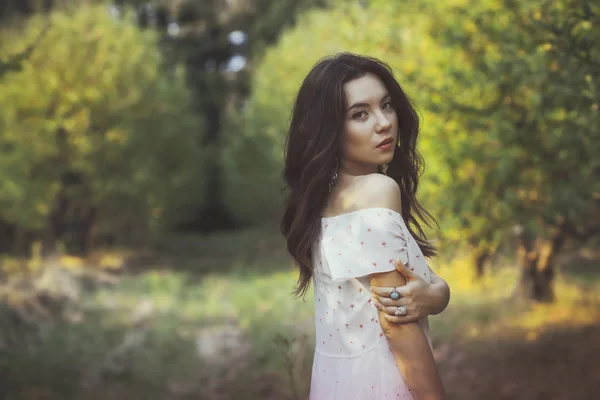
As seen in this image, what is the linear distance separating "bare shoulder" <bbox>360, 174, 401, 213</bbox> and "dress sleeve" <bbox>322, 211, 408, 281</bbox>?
3 centimetres

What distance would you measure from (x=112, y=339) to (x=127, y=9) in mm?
10704

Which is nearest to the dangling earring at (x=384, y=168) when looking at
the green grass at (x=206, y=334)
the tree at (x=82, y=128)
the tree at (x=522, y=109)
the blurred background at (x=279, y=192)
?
the blurred background at (x=279, y=192)

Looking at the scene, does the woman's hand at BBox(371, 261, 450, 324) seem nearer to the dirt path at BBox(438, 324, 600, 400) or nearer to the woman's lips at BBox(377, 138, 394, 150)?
the woman's lips at BBox(377, 138, 394, 150)

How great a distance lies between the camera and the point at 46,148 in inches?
563

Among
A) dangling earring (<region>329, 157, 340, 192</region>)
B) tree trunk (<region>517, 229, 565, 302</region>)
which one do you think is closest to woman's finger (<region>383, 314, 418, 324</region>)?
dangling earring (<region>329, 157, 340, 192</region>)

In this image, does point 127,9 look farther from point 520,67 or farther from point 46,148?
point 520,67

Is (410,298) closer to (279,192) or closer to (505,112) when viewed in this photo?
(505,112)

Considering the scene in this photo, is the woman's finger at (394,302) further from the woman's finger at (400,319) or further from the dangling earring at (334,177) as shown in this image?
the dangling earring at (334,177)

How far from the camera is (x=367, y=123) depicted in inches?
82.7

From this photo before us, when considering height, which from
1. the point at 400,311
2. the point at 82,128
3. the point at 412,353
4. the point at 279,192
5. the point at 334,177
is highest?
the point at 82,128

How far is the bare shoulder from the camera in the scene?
201cm

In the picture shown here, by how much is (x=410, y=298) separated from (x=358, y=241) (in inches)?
8.2

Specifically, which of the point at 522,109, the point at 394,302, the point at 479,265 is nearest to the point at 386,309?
the point at 394,302

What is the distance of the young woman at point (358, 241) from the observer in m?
1.95
